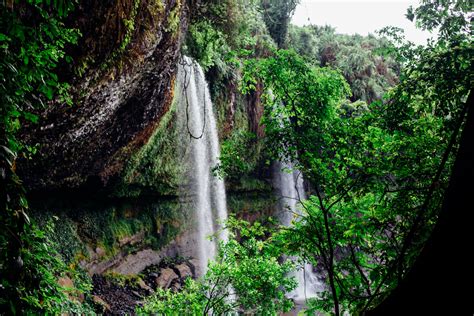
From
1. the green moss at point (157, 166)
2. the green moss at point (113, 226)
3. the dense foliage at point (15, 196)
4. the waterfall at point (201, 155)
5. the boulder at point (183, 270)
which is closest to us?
the dense foliage at point (15, 196)

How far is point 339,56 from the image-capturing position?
2369cm

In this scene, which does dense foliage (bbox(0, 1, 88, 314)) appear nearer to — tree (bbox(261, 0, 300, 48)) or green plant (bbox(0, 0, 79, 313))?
green plant (bbox(0, 0, 79, 313))

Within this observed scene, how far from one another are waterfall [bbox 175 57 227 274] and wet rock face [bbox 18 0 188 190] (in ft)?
8.92

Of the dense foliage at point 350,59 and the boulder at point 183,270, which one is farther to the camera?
the dense foliage at point 350,59

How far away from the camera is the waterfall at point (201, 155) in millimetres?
13172

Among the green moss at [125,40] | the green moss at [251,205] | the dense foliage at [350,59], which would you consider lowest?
the green moss at [251,205]

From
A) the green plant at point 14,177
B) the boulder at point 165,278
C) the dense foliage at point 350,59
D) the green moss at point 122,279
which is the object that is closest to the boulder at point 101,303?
the green moss at point 122,279

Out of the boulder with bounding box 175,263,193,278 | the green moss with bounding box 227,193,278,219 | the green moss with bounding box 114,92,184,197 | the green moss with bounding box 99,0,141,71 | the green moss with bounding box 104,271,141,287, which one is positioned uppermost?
the green moss with bounding box 99,0,141,71

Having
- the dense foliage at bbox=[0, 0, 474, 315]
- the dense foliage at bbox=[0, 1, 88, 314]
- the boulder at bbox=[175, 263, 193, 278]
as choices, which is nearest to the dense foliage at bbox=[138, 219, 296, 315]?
the dense foliage at bbox=[0, 0, 474, 315]

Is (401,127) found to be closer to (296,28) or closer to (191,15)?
(191,15)

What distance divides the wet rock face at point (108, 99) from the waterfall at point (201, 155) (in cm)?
272

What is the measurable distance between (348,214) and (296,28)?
20.7m

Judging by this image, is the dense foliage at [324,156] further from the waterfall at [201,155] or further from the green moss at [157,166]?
the waterfall at [201,155]

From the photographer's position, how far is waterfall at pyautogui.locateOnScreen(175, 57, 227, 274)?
13172mm
